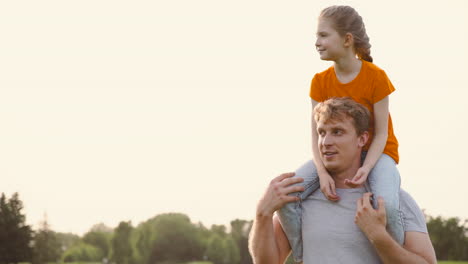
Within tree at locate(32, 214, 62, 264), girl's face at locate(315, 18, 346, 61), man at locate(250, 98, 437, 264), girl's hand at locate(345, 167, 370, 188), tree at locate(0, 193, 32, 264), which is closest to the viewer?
girl's hand at locate(345, 167, 370, 188)

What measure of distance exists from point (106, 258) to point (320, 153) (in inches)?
3348

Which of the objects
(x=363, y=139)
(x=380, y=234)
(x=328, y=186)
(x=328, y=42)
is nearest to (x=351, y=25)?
(x=328, y=42)

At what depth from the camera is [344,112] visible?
7105 millimetres

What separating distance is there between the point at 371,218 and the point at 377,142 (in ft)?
2.62

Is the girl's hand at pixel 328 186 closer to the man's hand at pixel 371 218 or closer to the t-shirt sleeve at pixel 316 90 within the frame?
the man's hand at pixel 371 218

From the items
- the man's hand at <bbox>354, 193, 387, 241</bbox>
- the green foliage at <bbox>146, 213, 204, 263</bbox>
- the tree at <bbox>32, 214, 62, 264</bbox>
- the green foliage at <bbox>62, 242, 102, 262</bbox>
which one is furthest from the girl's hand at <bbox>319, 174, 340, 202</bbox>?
the green foliage at <bbox>62, 242, 102, 262</bbox>

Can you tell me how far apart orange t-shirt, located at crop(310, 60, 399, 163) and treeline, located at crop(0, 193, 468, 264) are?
5269 centimetres

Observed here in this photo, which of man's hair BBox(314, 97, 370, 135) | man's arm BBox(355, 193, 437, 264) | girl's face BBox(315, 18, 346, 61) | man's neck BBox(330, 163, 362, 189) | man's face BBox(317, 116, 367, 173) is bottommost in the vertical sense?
man's arm BBox(355, 193, 437, 264)

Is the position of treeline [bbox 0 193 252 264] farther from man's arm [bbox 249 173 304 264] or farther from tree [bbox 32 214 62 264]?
man's arm [bbox 249 173 304 264]

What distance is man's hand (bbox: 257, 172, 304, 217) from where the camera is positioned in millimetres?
7137

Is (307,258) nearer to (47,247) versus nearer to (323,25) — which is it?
(323,25)

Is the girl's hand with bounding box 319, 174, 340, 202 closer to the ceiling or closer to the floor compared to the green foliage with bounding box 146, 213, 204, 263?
closer to the floor

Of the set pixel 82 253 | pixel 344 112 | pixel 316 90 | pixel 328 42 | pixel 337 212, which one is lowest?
pixel 337 212

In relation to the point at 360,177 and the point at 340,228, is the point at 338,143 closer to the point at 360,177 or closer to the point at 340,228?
the point at 360,177
